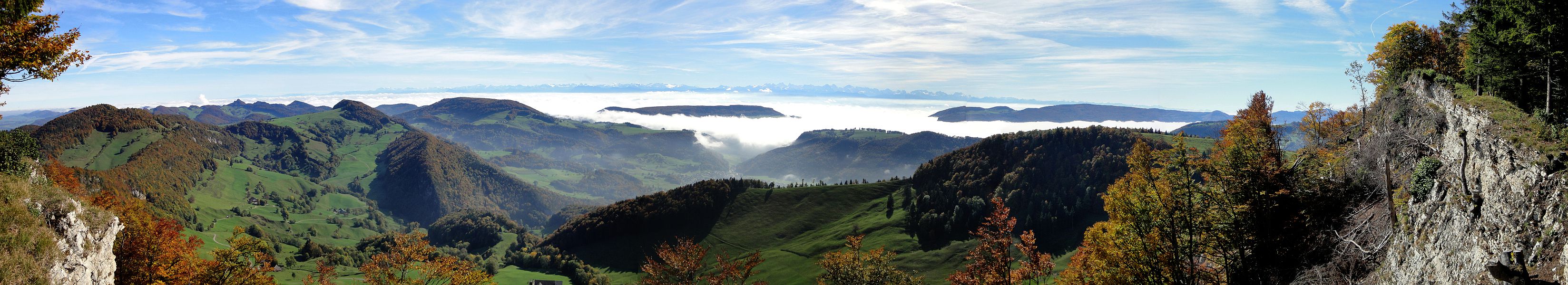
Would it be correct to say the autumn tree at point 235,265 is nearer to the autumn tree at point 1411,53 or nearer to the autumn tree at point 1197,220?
the autumn tree at point 1197,220

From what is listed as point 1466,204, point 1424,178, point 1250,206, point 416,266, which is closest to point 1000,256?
point 1250,206

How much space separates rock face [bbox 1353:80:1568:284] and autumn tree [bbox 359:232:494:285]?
50076mm

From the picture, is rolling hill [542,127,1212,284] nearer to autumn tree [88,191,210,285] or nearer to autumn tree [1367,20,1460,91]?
autumn tree [1367,20,1460,91]

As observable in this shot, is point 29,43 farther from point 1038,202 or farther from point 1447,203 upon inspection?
point 1038,202

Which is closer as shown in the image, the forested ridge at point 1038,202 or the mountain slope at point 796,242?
the mountain slope at point 796,242

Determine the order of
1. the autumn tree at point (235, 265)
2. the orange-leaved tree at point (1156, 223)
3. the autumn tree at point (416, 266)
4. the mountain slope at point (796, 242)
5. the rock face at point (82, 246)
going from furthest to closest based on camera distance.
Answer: the mountain slope at point (796, 242) → the autumn tree at point (235, 265) → the autumn tree at point (416, 266) → the orange-leaved tree at point (1156, 223) → the rock face at point (82, 246)

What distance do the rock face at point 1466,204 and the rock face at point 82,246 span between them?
168 ft

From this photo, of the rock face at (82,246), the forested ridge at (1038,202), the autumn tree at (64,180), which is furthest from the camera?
the forested ridge at (1038,202)

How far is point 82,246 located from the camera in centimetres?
2558

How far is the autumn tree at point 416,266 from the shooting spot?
133 ft

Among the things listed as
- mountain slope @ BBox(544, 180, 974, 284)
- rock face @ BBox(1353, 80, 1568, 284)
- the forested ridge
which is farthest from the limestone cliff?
the forested ridge

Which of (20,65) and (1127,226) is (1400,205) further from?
(20,65)

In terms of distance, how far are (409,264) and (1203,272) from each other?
48.1m

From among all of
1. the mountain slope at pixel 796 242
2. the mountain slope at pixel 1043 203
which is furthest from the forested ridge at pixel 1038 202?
the mountain slope at pixel 796 242
